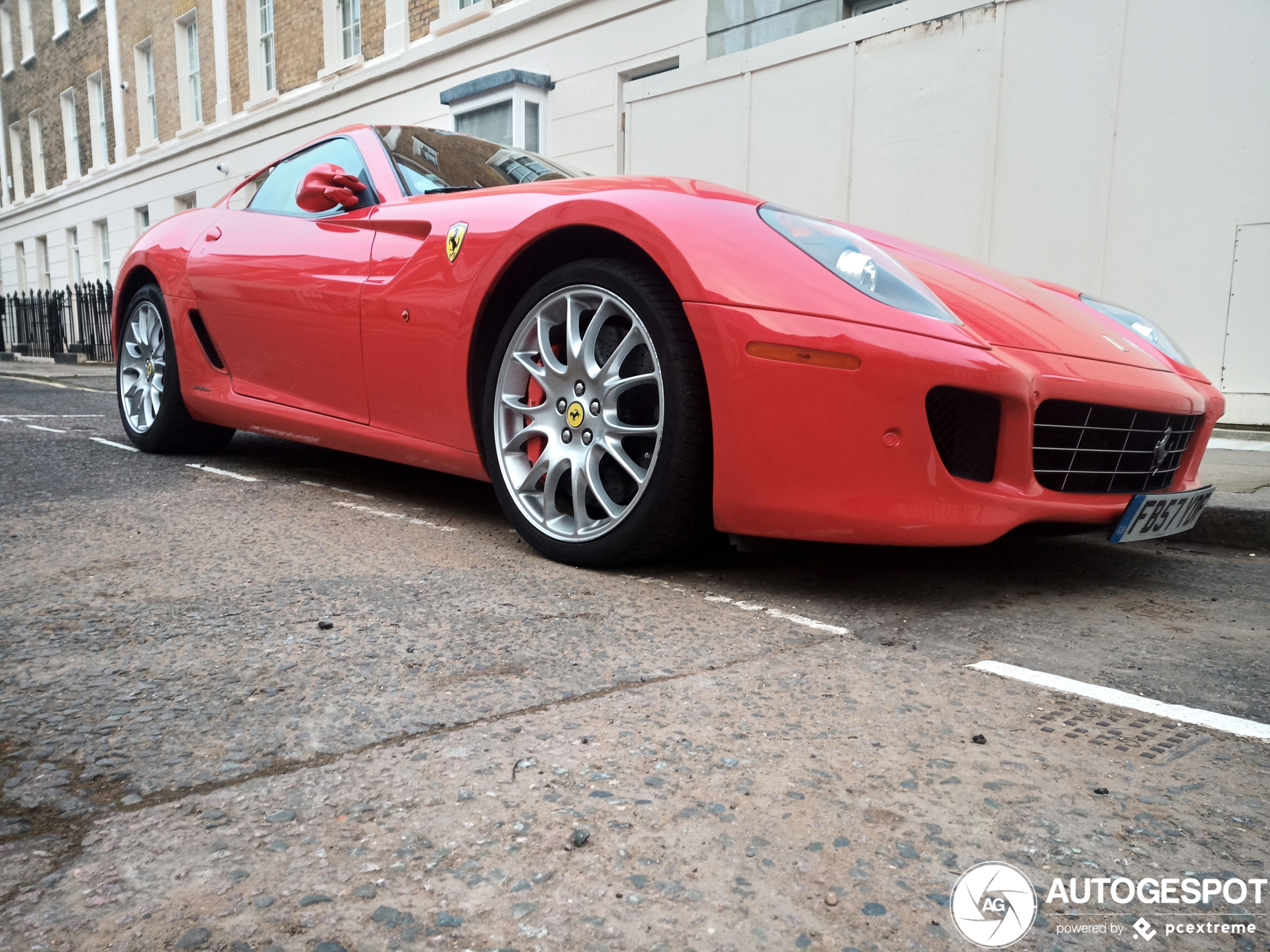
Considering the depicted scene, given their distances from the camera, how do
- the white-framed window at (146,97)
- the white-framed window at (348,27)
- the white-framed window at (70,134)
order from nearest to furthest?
the white-framed window at (348,27)
the white-framed window at (146,97)
the white-framed window at (70,134)

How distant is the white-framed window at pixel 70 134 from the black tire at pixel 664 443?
2591 centimetres

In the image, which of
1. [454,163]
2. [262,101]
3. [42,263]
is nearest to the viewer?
[454,163]

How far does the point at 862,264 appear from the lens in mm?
2348

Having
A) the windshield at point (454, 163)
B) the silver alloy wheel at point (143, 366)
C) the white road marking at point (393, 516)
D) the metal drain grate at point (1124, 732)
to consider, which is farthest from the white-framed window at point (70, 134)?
→ the metal drain grate at point (1124, 732)

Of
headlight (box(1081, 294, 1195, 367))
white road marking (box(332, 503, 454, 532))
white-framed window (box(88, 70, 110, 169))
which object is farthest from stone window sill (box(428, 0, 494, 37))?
white-framed window (box(88, 70, 110, 169))

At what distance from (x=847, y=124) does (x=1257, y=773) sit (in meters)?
6.90

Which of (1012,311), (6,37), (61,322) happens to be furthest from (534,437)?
(6,37)

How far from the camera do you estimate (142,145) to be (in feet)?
66.6

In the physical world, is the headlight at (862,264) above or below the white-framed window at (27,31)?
below

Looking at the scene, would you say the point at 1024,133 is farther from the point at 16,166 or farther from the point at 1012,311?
the point at 16,166

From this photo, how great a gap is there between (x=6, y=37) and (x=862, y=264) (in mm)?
32038

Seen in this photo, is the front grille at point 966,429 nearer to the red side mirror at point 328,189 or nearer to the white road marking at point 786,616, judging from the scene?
the white road marking at point 786,616

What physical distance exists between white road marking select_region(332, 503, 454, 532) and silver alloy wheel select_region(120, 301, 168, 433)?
59.3 inches

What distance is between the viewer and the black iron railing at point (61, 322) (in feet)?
57.5
